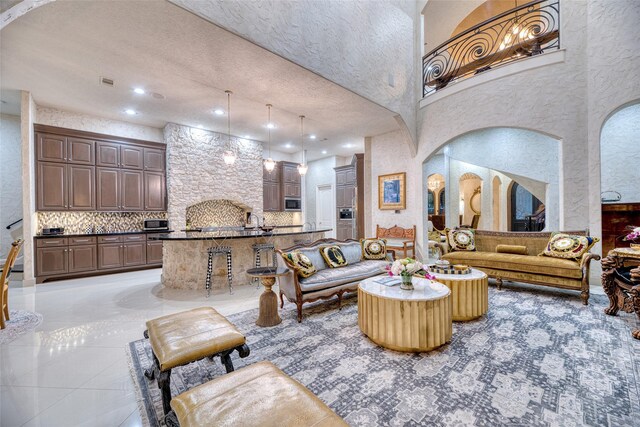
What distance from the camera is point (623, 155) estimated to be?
17.3 feet

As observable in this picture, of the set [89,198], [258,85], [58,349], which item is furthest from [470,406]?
[89,198]

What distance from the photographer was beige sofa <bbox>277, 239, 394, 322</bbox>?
3350mm

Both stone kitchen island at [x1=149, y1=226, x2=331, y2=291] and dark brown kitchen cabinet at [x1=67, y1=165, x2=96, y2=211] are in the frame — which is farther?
dark brown kitchen cabinet at [x1=67, y1=165, x2=96, y2=211]

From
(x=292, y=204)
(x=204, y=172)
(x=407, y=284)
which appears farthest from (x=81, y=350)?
(x=292, y=204)

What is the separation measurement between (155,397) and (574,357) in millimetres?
3430

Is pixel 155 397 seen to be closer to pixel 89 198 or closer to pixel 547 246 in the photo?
pixel 547 246

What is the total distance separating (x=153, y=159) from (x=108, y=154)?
2.95 ft

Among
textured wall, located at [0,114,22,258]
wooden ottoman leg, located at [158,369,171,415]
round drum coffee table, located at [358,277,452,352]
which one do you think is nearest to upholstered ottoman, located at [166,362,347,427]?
wooden ottoman leg, located at [158,369,171,415]

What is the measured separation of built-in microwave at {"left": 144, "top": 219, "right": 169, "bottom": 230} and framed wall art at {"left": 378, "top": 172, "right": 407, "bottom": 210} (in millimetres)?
5630

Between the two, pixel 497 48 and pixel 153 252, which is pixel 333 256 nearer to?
pixel 153 252

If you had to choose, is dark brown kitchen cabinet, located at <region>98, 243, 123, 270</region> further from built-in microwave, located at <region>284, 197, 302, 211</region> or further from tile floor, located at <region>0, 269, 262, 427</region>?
built-in microwave, located at <region>284, 197, 302, 211</region>

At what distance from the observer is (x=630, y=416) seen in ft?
5.40

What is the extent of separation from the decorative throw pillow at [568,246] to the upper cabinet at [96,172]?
27.0ft

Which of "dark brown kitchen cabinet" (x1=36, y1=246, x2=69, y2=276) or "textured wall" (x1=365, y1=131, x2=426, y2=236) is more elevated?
"textured wall" (x1=365, y1=131, x2=426, y2=236)
